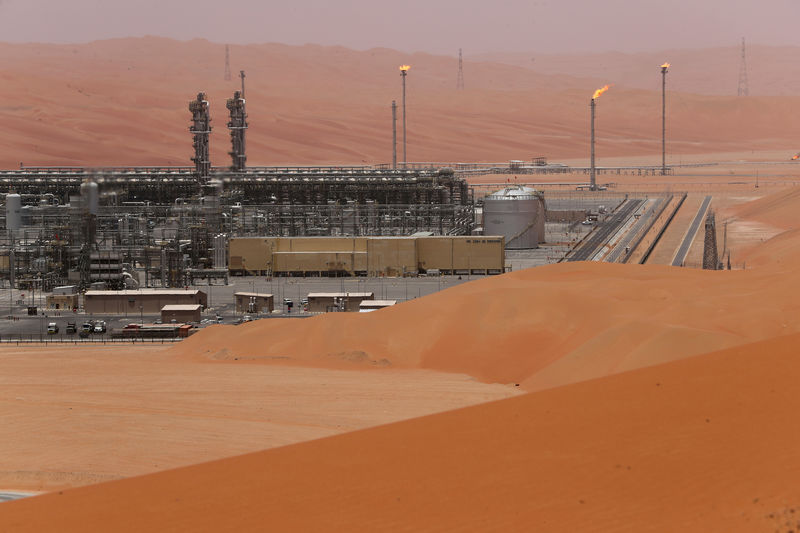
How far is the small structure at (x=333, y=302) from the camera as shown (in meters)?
57.2

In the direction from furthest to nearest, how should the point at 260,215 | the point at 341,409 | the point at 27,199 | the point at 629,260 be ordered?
the point at 27,199, the point at 260,215, the point at 629,260, the point at 341,409

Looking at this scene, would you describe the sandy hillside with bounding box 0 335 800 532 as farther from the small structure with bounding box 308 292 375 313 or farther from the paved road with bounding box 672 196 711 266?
the paved road with bounding box 672 196 711 266

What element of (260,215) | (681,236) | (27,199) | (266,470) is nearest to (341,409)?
(266,470)

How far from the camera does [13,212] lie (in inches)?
3334

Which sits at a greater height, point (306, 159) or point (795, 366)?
point (306, 159)

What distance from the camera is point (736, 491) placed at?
51.8ft

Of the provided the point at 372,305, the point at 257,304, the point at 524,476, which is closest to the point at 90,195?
the point at 257,304

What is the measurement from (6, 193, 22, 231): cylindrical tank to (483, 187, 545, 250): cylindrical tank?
3552cm

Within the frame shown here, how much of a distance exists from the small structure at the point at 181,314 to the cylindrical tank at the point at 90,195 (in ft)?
50.9

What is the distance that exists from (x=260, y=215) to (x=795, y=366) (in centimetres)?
6670

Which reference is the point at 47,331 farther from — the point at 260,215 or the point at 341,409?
the point at 260,215

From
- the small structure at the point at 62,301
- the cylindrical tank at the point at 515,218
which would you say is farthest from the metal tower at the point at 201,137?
the small structure at the point at 62,301

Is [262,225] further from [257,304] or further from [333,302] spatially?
[333,302]

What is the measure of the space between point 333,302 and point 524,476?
133 feet
